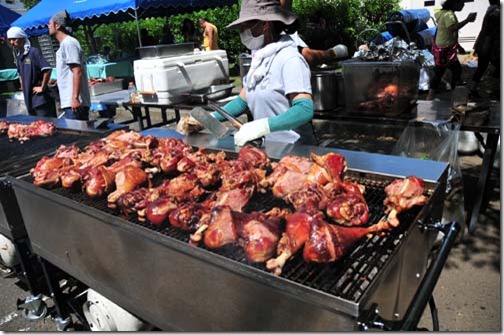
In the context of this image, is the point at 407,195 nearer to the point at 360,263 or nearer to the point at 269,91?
the point at 360,263

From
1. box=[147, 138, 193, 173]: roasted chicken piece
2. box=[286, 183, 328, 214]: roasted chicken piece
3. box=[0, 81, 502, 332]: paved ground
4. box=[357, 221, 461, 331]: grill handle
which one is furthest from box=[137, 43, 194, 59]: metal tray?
box=[357, 221, 461, 331]: grill handle

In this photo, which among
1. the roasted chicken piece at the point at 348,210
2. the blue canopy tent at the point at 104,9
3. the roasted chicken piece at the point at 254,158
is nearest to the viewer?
the roasted chicken piece at the point at 348,210

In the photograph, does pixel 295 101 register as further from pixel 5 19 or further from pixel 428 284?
pixel 5 19

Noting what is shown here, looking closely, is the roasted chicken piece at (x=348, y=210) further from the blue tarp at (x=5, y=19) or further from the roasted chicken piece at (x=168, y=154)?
the blue tarp at (x=5, y=19)

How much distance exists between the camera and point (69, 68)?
6.23 meters

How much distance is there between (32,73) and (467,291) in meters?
7.16

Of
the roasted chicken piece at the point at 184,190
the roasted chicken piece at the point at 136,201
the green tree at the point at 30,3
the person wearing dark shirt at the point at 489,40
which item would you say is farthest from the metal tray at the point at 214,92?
the green tree at the point at 30,3

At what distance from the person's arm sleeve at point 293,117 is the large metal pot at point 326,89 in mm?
2286

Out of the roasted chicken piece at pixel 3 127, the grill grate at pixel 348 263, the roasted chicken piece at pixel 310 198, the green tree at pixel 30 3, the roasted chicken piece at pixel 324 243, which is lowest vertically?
the grill grate at pixel 348 263

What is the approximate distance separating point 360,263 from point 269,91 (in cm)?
177

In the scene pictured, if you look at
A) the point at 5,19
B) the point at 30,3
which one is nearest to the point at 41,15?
the point at 5,19

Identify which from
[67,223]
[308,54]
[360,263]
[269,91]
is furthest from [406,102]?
[67,223]

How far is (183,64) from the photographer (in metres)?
6.17

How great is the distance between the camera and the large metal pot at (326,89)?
4.84m
